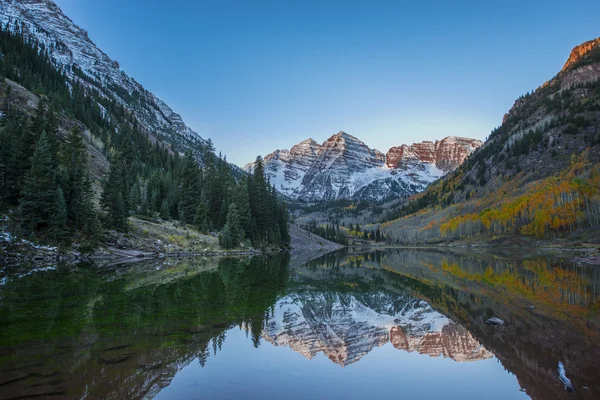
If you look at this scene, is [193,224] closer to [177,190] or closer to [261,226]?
[177,190]

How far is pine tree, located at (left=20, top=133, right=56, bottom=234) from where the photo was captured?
44812 millimetres

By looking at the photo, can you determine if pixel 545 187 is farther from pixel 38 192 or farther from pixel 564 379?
pixel 38 192

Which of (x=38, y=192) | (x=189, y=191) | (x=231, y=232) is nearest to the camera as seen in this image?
(x=38, y=192)

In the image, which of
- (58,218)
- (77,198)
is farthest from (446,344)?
(77,198)

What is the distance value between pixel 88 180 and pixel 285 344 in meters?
53.3

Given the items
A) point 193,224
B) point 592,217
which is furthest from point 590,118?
point 193,224

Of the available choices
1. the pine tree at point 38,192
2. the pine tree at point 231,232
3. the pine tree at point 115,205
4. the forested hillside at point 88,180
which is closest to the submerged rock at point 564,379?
the forested hillside at point 88,180

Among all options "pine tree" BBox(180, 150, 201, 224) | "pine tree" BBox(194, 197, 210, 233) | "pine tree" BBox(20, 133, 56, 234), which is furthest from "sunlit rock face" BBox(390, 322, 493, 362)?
"pine tree" BBox(180, 150, 201, 224)

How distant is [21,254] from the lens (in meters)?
41.3

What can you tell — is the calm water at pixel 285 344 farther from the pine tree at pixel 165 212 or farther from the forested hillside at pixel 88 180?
the pine tree at pixel 165 212

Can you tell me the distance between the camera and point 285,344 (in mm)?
14367

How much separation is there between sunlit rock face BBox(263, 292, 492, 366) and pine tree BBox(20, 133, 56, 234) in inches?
1499

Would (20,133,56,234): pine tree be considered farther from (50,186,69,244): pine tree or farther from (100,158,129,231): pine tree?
(100,158,129,231): pine tree

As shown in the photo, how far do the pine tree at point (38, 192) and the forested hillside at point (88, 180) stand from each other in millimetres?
107
